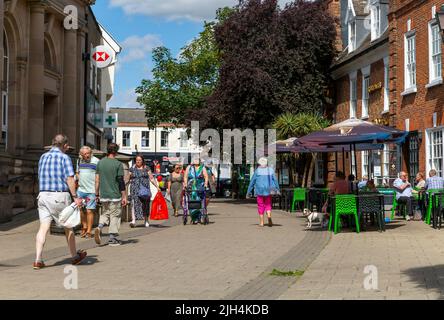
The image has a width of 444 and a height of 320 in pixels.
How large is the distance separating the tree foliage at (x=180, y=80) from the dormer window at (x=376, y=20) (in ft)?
63.8

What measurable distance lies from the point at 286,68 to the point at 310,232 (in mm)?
16932

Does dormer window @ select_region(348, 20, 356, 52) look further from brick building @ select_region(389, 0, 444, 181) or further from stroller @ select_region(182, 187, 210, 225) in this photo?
stroller @ select_region(182, 187, 210, 225)

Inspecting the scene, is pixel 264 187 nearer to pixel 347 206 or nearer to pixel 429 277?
pixel 347 206

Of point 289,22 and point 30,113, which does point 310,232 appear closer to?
point 30,113

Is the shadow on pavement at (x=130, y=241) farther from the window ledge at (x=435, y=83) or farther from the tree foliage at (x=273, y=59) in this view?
the tree foliage at (x=273, y=59)

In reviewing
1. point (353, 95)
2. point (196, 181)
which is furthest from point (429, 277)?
point (353, 95)

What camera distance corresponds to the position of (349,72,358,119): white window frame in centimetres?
2936

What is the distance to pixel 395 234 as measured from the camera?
47.1 ft

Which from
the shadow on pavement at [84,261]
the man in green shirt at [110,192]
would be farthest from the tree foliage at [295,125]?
the shadow on pavement at [84,261]

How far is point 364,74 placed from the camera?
92.5ft

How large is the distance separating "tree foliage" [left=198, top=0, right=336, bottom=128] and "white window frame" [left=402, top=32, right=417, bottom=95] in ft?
26.6

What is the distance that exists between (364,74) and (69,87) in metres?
12.2
